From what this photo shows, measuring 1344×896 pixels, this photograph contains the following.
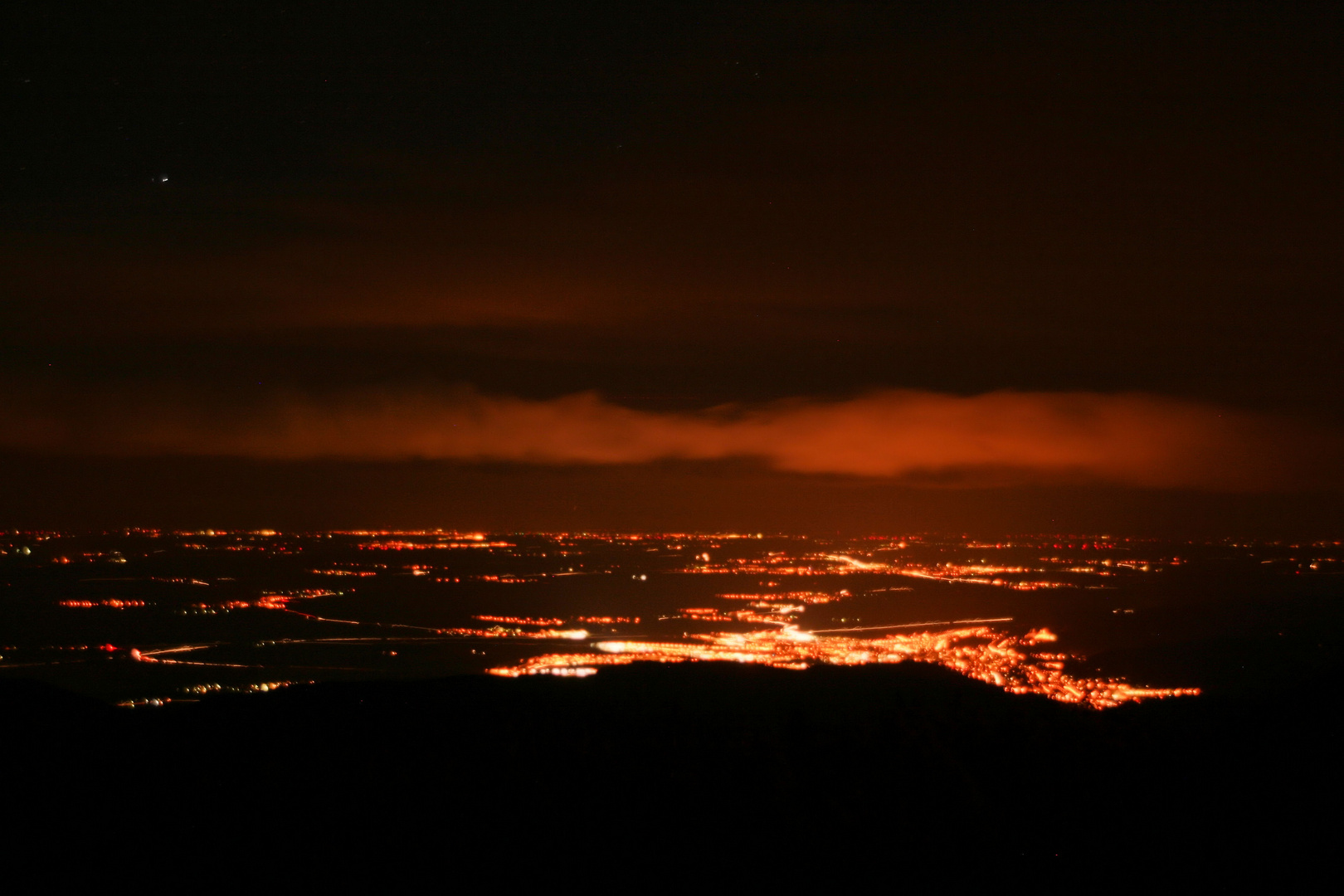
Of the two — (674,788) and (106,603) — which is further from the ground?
(674,788)

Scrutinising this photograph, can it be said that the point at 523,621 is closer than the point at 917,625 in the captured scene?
No

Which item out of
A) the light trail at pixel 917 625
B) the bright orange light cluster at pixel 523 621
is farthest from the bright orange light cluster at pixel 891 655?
the bright orange light cluster at pixel 523 621

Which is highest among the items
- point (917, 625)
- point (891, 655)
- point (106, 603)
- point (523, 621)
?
point (891, 655)

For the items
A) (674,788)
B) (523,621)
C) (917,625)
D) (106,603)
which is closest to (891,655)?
(917,625)

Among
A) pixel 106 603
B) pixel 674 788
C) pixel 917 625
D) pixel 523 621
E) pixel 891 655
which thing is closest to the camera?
pixel 674 788

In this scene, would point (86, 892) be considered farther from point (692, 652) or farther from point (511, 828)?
point (692, 652)

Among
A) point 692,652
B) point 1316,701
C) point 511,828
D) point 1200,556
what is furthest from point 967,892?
point 1200,556

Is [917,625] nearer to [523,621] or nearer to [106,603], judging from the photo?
[523,621]

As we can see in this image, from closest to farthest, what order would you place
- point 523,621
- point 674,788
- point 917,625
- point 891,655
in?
point 674,788 → point 891,655 → point 917,625 → point 523,621

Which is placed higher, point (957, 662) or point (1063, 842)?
point (1063, 842)

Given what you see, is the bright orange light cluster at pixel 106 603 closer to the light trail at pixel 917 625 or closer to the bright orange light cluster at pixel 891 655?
the bright orange light cluster at pixel 891 655
